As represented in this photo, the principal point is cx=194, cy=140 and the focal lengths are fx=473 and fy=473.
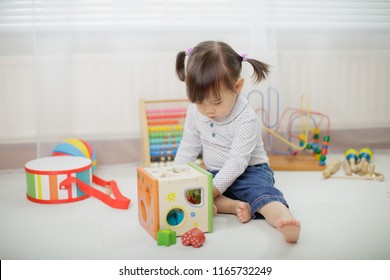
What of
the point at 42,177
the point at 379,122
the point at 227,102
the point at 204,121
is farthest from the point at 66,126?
the point at 379,122

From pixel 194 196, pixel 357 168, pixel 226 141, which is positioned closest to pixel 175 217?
pixel 194 196

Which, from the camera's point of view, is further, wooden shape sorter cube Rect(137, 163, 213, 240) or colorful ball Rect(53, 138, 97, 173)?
colorful ball Rect(53, 138, 97, 173)

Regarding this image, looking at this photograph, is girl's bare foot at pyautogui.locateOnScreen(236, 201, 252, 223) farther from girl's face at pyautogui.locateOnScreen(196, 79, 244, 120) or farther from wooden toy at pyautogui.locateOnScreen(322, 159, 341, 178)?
wooden toy at pyautogui.locateOnScreen(322, 159, 341, 178)

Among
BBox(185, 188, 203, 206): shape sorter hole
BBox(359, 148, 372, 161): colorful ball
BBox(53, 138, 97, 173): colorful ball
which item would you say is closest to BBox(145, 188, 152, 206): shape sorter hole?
BBox(185, 188, 203, 206): shape sorter hole

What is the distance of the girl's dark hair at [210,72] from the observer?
1.27m

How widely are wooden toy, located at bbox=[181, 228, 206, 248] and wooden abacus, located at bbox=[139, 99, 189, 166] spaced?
2.48ft

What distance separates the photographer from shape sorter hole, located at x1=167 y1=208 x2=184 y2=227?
1219mm

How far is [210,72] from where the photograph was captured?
4.17 feet

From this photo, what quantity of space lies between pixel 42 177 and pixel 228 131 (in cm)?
60

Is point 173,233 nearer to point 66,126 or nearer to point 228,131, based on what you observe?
point 228,131

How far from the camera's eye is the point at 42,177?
4.90 ft

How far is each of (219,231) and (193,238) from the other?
142mm

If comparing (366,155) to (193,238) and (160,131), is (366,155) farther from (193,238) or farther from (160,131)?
(193,238)

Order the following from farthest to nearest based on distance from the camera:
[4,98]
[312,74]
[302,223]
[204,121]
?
[312,74], [4,98], [204,121], [302,223]
